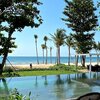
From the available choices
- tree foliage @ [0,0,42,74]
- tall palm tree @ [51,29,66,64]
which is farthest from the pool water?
tall palm tree @ [51,29,66,64]

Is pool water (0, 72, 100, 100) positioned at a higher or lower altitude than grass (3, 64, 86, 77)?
lower

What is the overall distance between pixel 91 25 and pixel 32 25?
81.5 ft

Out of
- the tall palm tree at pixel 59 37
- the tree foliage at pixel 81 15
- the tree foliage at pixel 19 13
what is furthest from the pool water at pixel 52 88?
the tall palm tree at pixel 59 37

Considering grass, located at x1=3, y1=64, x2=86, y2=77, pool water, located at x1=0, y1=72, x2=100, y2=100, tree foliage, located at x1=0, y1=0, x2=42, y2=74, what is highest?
tree foliage, located at x1=0, y1=0, x2=42, y2=74

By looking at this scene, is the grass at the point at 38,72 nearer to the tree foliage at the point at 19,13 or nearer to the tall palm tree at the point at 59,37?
the tree foliage at the point at 19,13

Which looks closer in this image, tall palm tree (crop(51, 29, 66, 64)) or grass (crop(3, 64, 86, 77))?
grass (crop(3, 64, 86, 77))

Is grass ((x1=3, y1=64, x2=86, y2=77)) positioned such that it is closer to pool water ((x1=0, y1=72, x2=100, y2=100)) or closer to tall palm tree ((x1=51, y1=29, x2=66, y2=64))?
pool water ((x1=0, y1=72, x2=100, y2=100))

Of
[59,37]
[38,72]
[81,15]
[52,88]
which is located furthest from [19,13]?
[59,37]

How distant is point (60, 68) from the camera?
43094 millimetres

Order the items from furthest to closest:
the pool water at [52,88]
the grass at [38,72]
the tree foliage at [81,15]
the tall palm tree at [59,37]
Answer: the tall palm tree at [59,37], the tree foliage at [81,15], the grass at [38,72], the pool water at [52,88]

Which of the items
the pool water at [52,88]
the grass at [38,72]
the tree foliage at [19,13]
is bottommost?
the pool water at [52,88]

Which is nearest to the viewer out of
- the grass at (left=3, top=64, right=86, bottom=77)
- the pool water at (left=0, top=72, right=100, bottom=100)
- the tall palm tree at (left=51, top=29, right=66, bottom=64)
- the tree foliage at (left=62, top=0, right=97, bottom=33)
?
the pool water at (left=0, top=72, right=100, bottom=100)

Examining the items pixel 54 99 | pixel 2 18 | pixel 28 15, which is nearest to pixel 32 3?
pixel 28 15

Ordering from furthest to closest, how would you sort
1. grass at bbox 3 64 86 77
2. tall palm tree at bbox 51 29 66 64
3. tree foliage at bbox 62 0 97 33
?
tall palm tree at bbox 51 29 66 64
tree foliage at bbox 62 0 97 33
grass at bbox 3 64 86 77
